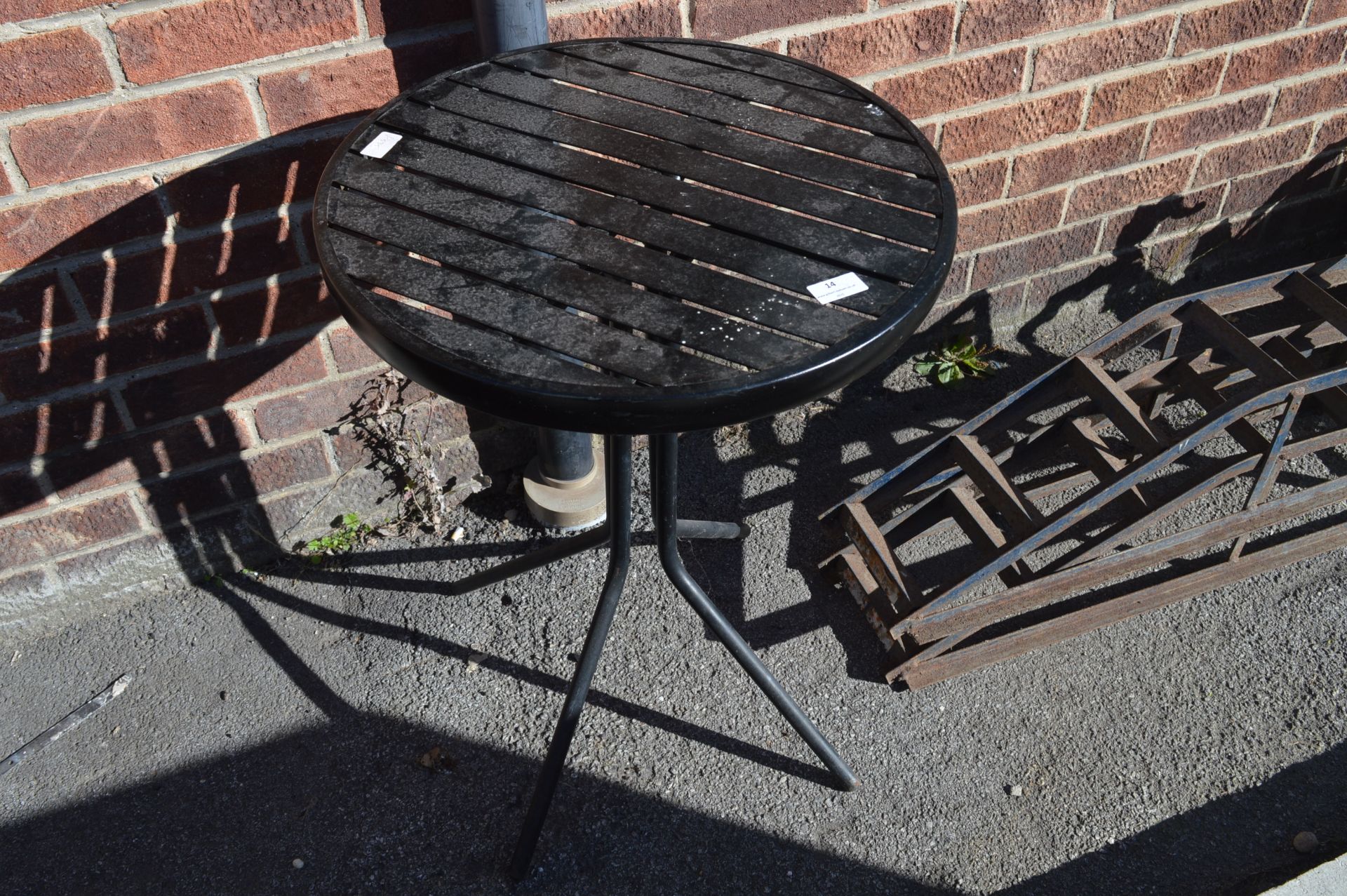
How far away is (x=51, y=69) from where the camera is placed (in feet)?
6.15

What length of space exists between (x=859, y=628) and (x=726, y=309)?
1.21 m

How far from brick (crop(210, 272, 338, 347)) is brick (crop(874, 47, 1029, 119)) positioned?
1.29m

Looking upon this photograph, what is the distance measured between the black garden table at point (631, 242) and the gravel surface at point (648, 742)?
0.27m

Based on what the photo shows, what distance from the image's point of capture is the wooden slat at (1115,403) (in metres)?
2.35

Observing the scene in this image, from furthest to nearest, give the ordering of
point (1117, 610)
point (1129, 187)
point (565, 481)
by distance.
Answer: point (1129, 187) → point (565, 481) → point (1117, 610)

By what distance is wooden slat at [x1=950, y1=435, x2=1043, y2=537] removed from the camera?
2316mm

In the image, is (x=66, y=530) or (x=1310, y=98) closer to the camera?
(x=66, y=530)

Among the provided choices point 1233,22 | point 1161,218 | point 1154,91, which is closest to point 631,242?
point 1154,91

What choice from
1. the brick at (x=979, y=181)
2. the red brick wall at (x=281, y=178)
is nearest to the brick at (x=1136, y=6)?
the red brick wall at (x=281, y=178)

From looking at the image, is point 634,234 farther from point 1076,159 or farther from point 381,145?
point 1076,159

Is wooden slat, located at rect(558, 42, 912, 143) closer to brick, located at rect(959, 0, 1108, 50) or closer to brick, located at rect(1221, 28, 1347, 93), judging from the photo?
brick, located at rect(959, 0, 1108, 50)

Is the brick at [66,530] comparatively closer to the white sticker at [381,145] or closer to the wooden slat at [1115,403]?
the white sticker at [381,145]

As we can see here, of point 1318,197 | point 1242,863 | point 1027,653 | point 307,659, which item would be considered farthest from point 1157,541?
point 307,659

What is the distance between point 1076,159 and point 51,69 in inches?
90.0
